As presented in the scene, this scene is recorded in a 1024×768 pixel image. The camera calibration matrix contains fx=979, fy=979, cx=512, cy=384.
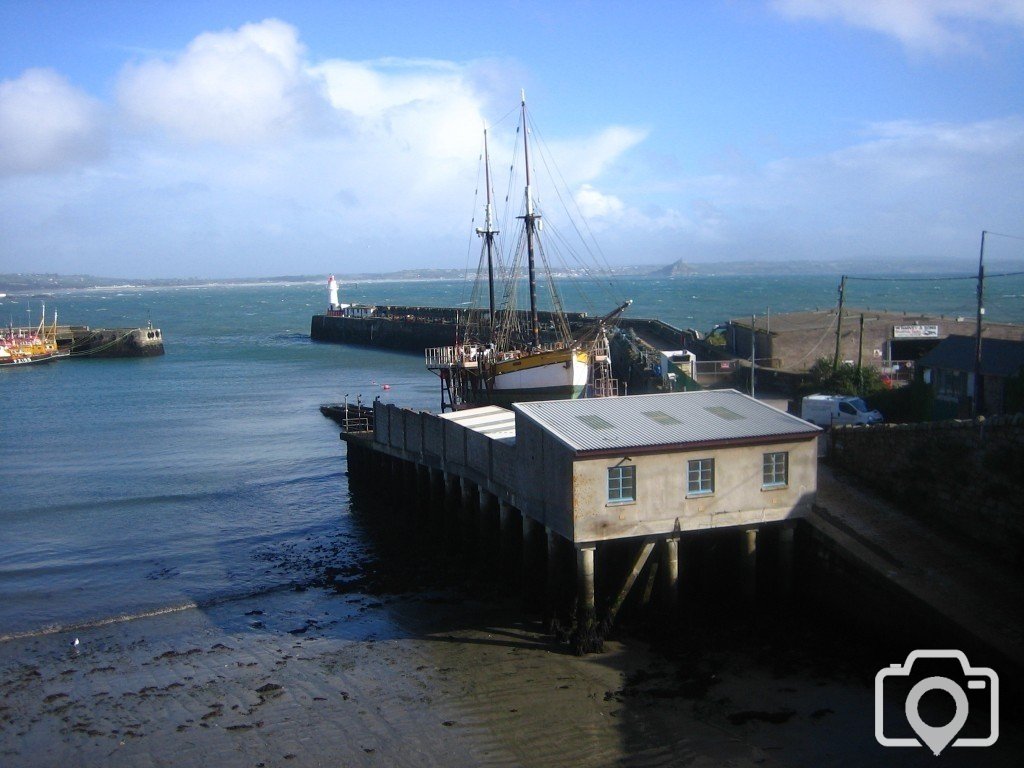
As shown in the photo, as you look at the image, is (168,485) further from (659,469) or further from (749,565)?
(749,565)

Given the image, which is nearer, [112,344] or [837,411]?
[837,411]

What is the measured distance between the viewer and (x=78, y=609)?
904 inches

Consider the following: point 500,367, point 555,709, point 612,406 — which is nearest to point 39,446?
point 500,367

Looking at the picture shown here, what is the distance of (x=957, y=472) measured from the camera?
20.2 metres

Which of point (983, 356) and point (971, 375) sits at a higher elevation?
point (983, 356)

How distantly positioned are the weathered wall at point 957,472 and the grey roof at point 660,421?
298cm

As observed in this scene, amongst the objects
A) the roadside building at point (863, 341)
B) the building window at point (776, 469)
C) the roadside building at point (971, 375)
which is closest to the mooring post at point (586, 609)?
the building window at point (776, 469)

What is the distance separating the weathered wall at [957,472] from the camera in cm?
1888

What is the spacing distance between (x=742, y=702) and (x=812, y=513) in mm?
5508

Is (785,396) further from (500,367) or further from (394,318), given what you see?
(394,318)

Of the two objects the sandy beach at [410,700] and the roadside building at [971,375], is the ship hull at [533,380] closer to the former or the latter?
the roadside building at [971,375]

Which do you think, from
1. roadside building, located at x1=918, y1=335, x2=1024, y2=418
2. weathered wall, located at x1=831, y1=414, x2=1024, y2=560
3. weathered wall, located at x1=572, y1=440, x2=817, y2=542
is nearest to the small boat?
roadside building, located at x1=918, y1=335, x2=1024, y2=418

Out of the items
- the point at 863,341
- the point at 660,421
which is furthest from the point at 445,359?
Result: the point at 660,421

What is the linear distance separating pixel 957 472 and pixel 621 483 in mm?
7225
